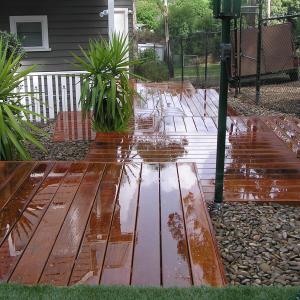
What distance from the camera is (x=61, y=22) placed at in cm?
1094

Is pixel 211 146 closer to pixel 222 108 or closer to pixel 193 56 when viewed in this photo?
pixel 222 108

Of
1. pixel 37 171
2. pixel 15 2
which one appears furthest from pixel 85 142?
pixel 15 2

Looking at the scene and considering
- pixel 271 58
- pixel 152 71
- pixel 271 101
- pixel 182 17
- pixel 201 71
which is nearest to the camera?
pixel 271 101

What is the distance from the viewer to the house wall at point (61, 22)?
1082 centimetres

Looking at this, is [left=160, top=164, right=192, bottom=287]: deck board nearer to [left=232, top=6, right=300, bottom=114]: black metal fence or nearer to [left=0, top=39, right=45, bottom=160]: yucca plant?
[left=0, top=39, right=45, bottom=160]: yucca plant

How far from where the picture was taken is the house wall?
1082cm

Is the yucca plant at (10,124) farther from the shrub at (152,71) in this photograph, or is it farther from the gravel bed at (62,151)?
the shrub at (152,71)

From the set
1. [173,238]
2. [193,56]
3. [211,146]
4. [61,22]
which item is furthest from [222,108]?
[193,56]

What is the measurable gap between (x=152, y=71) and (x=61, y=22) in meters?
4.67

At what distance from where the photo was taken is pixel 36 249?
262 cm

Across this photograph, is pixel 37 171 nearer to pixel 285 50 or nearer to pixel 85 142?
pixel 85 142

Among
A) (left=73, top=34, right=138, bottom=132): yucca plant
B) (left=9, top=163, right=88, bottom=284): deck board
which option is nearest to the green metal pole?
(left=9, top=163, right=88, bottom=284): deck board

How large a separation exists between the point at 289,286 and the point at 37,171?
2202 millimetres

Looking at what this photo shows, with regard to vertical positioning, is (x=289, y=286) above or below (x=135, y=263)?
below
